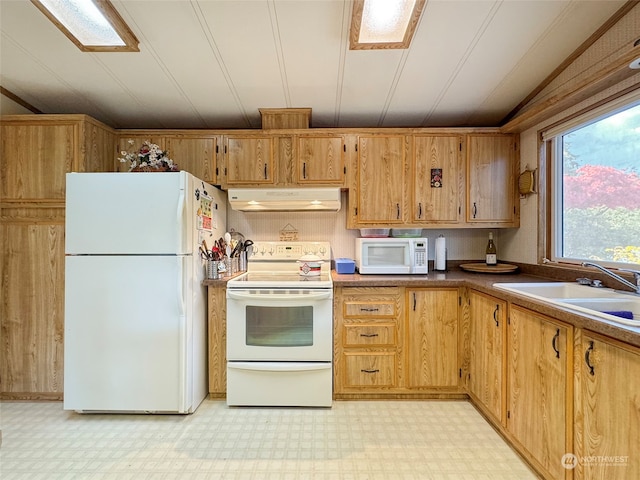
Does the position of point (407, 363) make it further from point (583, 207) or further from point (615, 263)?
point (583, 207)

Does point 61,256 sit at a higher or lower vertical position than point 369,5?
lower

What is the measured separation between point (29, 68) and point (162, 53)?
100 cm

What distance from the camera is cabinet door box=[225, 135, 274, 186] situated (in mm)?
2623

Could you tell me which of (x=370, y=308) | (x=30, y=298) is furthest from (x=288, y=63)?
(x=30, y=298)

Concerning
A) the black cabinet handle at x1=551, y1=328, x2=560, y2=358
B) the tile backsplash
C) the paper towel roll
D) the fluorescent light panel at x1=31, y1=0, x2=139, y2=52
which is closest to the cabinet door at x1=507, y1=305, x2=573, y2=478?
the black cabinet handle at x1=551, y1=328, x2=560, y2=358

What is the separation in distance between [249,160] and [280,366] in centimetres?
168

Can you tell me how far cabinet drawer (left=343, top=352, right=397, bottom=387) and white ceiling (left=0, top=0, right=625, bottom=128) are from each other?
2.04 metres

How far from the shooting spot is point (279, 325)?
2268 millimetres

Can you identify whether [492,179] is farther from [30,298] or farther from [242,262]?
[30,298]

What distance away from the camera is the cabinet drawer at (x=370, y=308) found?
2.33 meters

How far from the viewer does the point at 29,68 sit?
214 centimetres

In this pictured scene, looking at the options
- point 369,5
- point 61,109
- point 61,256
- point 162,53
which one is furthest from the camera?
point 61,109

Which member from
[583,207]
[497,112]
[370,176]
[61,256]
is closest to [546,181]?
[583,207]

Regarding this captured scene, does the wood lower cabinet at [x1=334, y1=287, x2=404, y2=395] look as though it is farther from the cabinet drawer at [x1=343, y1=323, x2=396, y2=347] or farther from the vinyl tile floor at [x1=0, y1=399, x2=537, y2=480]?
the vinyl tile floor at [x1=0, y1=399, x2=537, y2=480]
